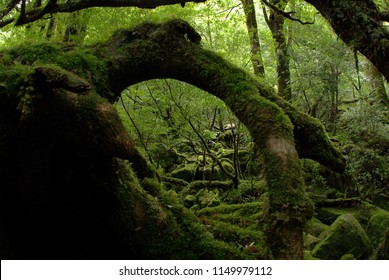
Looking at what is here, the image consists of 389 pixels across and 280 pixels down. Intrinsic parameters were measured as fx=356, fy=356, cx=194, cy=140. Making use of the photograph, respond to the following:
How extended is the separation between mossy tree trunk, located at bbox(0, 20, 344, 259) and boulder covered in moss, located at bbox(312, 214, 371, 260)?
7.62 ft

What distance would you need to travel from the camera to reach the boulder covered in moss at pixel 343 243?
648 cm

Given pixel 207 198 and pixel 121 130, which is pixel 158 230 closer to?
pixel 121 130

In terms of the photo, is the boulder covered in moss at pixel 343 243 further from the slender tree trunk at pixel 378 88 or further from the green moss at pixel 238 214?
the slender tree trunk at pixel 378 88

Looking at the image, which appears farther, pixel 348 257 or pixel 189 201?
pixel 189 201

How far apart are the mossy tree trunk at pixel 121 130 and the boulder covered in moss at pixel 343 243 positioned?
232cm

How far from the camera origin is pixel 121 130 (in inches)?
134

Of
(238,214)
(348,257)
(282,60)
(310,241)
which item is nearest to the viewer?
(348,257)

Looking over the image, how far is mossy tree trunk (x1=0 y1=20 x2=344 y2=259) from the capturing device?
3330mm

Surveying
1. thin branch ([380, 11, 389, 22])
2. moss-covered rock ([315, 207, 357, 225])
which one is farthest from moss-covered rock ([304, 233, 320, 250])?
thin branch ([380, 11, 389, 22])

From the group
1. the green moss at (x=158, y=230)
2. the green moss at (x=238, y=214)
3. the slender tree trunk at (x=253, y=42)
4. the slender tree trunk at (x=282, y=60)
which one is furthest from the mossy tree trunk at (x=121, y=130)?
the slender tree trunk at (x=282, y=60)

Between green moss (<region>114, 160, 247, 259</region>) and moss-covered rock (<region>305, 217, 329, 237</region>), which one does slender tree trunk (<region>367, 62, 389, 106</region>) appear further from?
green moss (<region>114, 160, 247, 259</region>)

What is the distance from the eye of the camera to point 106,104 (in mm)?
3486

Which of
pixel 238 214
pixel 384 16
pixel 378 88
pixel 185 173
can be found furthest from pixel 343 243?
pixel 378 88

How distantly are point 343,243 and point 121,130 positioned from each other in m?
5.20
